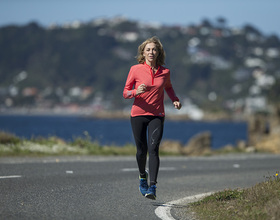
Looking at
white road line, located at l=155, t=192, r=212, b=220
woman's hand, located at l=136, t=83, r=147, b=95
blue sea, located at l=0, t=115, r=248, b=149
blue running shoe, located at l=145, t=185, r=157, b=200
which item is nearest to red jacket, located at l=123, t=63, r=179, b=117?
woman's hand, located at l=136, t=83, r=147, b=95

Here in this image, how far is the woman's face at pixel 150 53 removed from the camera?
22.6 feet

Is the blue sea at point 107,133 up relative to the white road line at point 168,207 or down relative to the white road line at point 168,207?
down

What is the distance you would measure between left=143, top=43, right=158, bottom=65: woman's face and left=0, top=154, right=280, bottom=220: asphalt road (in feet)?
6.17

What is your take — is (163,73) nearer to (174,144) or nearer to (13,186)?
(13,186)

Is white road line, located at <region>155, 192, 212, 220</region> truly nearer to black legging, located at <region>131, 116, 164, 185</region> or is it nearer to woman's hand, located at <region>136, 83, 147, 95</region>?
black legging, located at <region>131, 116, 164, 185</region>

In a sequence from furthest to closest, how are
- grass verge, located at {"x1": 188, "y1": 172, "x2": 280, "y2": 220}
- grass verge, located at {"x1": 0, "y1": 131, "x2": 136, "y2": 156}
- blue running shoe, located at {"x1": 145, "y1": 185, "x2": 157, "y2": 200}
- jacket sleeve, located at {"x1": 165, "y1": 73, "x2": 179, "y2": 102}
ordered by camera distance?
1. grass verge, located at {"x1": 0, "y1": 131, "x2": 136, "y2": 156}
2. jacket sleeve, located at {"x1": 165, "y1": 73, "x2": 179, "y2": 102}
3. blue running shoe, located at {"x1": 145, "y1": 185, "x2": 157, "y2": 200}
4. grass verge, located at {"x1": 188, "y1": 172, "x2": 280, "y2": 220}

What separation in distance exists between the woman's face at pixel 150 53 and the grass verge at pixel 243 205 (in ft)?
6.42

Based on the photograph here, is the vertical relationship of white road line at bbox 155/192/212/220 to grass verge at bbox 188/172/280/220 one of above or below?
below

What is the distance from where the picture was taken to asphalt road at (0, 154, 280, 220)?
6.21 m

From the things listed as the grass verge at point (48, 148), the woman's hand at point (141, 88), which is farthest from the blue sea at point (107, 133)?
the woman's hand at point (141, 88)

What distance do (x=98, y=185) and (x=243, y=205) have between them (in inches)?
120

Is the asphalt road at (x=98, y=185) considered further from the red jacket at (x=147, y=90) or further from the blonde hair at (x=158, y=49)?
the blonde hair at (x=158, y=49)

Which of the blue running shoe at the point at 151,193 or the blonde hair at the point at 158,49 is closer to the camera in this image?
the blue running shoe at the point at 151,193

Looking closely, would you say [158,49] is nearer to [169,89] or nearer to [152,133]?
[169,89]
